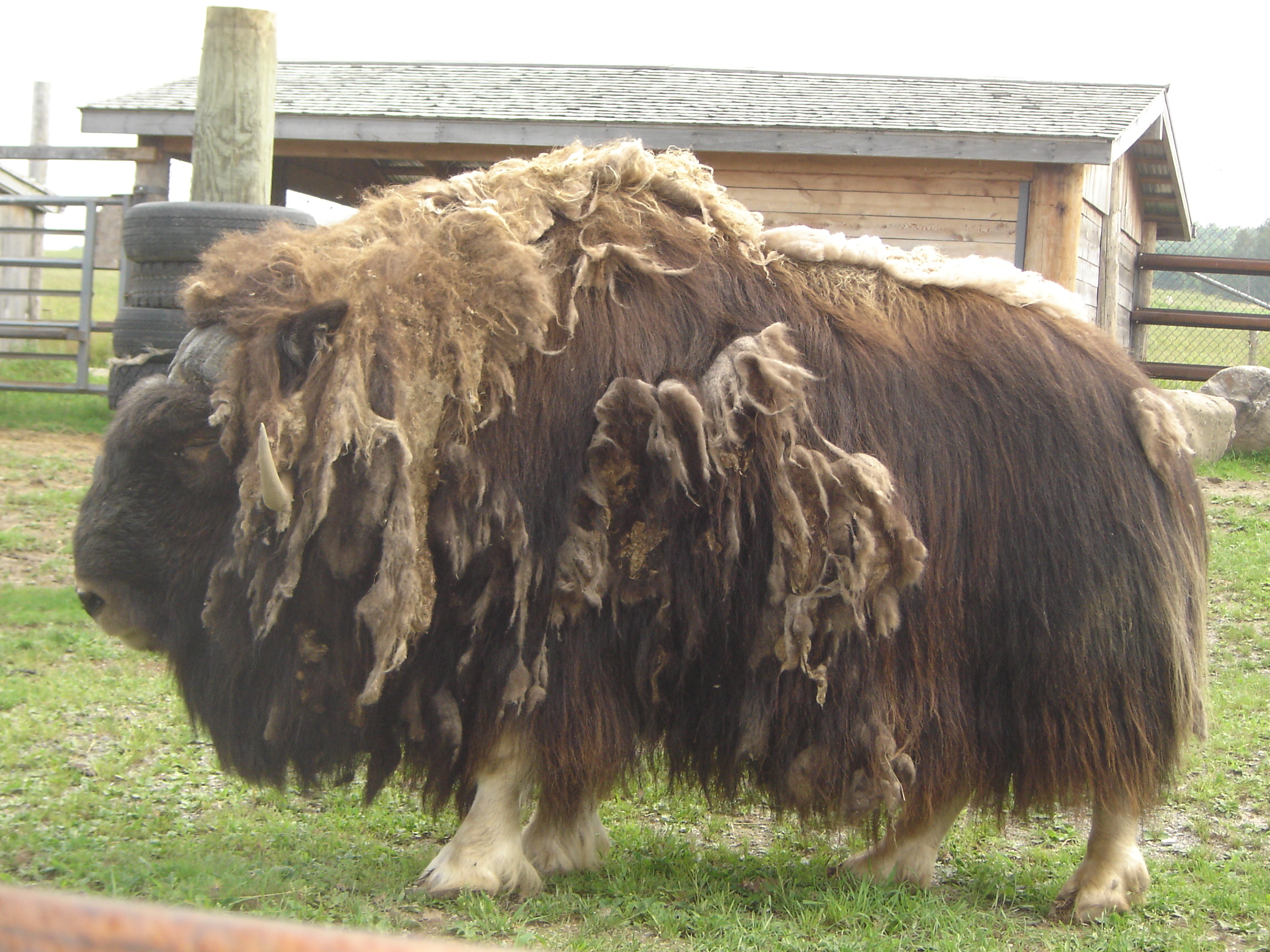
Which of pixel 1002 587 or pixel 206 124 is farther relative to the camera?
pixel 206 124

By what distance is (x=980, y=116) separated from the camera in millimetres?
7641

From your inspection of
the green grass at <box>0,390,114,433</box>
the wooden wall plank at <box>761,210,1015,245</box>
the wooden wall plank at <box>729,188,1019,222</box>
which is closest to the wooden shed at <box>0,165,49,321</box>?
the green grass at <box>0,390,114,433</box>

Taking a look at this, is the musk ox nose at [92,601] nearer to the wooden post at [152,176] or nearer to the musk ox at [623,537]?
the musk ox at [623,537]

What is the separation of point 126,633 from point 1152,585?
231 centimetres

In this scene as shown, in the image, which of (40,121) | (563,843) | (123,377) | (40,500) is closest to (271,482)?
(563,843)

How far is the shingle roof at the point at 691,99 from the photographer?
7.57 m

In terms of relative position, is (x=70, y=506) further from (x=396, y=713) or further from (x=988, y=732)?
(x=988, y=732)

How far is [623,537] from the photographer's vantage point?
255 cm

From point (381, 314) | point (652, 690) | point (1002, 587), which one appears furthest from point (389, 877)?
point (1002, 587)

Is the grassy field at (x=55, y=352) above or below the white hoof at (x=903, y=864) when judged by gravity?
above

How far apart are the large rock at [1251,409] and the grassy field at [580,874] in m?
5.18

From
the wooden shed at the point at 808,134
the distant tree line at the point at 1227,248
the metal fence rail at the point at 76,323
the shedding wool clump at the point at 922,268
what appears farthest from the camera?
the distant tree line at the point at 1227,248

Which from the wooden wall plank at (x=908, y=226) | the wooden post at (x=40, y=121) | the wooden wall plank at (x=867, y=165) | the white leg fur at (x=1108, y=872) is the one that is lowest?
the white leg fur at (x=1108, y=872)

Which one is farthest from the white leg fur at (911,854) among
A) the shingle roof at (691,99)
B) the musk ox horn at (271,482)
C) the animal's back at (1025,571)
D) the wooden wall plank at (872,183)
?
the shingle roof at (691,99)
